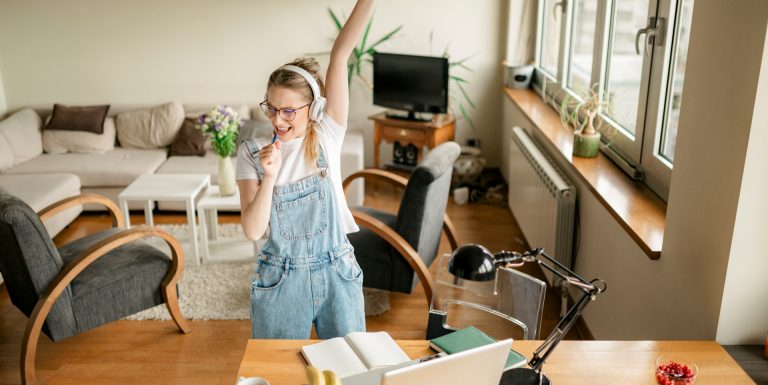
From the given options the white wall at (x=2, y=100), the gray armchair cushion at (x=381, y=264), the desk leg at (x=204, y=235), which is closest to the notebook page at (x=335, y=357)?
the gray armchair cushion at (x=381, y=264)

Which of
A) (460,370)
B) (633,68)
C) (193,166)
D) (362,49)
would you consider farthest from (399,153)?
(460,370)

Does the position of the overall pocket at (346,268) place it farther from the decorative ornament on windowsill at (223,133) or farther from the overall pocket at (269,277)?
the decorative ornament on windowsill at (223,133)

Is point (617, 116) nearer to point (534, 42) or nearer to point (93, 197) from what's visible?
point (534, 42)

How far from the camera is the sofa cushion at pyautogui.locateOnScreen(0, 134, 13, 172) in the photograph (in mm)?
5020

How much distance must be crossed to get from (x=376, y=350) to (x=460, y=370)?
0.48 m

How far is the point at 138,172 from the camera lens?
4969 mm

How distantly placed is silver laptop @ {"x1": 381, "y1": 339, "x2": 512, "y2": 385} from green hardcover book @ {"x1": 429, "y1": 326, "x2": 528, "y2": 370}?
34cm

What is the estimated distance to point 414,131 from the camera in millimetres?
5359

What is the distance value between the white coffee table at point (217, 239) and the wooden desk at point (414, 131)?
59.6 inches

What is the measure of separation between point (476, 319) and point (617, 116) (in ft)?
6.29

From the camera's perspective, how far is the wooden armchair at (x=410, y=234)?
3.19 m

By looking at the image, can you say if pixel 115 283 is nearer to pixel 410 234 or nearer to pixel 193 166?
pixel 410 234

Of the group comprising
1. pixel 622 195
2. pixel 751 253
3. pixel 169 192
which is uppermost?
pixel 751 253

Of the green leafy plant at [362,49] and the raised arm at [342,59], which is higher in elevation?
the raised arm at [342,59]
